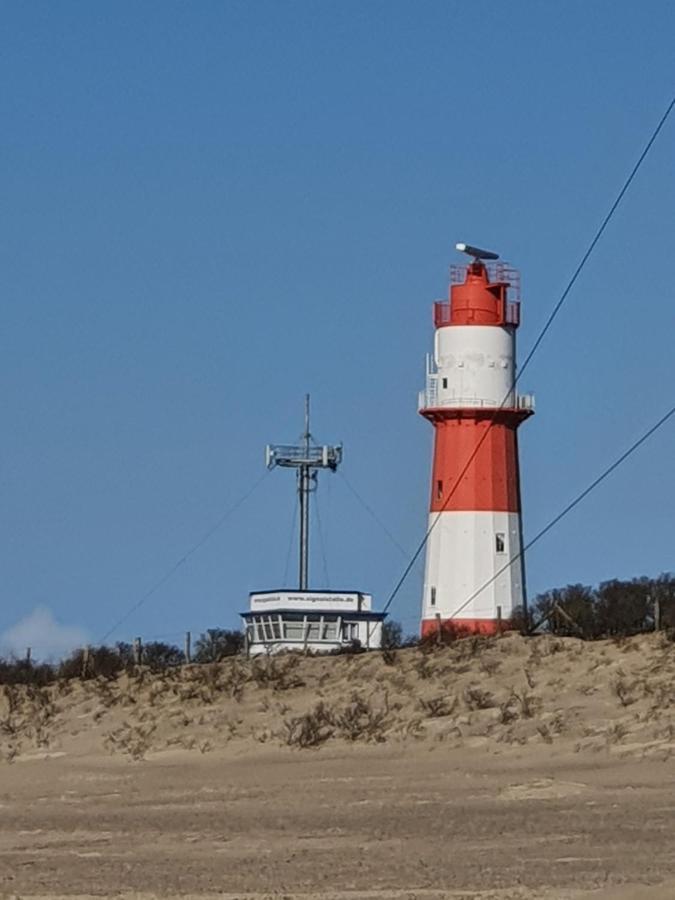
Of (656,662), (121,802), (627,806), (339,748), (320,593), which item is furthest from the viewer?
(320,593)

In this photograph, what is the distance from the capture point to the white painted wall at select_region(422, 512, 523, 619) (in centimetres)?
4131

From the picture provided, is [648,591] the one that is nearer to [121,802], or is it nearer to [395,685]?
[395,685]

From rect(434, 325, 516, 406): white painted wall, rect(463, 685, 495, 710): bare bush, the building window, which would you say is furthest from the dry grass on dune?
the building window

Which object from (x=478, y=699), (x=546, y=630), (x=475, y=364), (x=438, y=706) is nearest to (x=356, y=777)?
(x=438, y=706)

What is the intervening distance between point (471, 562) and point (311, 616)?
31.5 feet

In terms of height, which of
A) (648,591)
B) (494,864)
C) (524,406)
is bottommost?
(494,864)

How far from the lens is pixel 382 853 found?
1789 centimetres

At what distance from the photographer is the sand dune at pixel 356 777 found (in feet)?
55.5

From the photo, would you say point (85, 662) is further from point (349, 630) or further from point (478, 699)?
point (349, 630)

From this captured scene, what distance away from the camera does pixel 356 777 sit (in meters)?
Answer: 23.2

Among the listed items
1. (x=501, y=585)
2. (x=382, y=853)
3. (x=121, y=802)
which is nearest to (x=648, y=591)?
(x=501, y=585)

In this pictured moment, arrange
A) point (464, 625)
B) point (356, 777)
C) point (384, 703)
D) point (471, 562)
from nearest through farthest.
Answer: point (356, 777) → point (384, 703) → point (464, 625) → point (471, 562)

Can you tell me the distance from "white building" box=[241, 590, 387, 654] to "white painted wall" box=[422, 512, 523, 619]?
7480 millimetres

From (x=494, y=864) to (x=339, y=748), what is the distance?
8.03m
